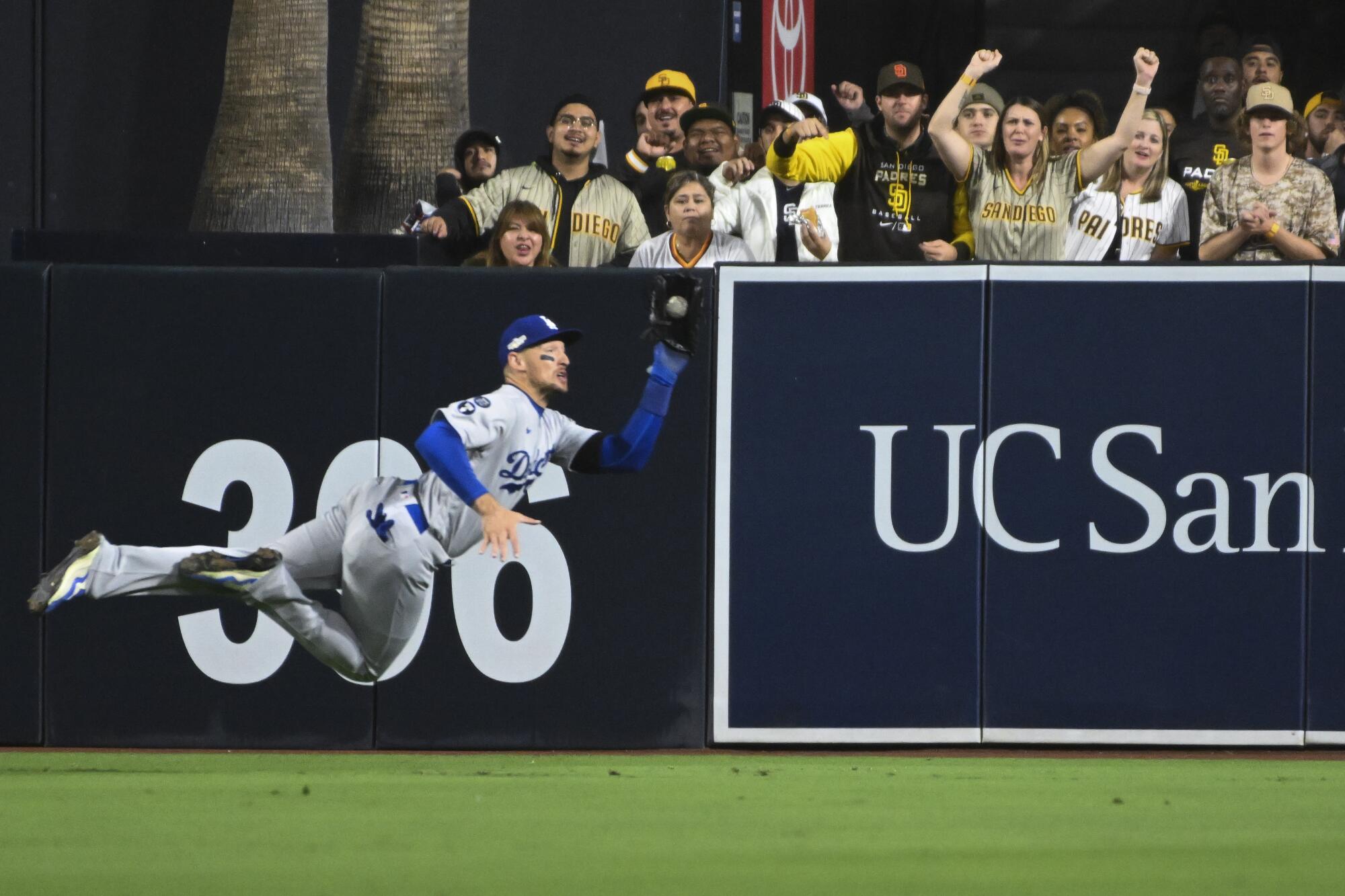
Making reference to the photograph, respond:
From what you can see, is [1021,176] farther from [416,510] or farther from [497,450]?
[416,510]

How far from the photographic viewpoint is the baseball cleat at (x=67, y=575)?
756 centimetres

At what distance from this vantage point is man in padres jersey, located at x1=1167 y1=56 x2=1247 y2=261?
29.9 ft

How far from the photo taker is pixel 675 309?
760cm

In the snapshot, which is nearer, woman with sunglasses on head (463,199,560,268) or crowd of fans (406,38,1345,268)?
woman with sunglasses on head (463,199,560,268)

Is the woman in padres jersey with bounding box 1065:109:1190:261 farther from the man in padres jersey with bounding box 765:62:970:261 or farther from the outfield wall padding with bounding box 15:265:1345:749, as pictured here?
the outfield wall padding with bounding box 15:265:1345:749

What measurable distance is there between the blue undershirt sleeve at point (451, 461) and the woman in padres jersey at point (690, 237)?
4.18 feet

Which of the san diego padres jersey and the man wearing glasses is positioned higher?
the san diego padres jersey

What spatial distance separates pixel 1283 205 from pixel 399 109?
18.1 feet

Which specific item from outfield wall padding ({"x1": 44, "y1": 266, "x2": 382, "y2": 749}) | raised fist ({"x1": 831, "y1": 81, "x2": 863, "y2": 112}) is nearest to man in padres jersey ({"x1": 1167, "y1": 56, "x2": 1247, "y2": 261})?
raised fist ({"x1": 831, "y1": 81, "x2": 863, "y2": 112})

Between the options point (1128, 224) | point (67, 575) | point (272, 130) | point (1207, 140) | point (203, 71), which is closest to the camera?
point (67, 575)

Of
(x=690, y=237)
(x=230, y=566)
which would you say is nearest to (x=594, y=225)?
(x=690, y=237)

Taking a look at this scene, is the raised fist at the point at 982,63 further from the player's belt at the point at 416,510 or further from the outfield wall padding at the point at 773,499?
the player's belt at the point at 416,510

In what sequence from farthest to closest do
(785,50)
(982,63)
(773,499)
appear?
(785,50)
(982,63)
(773,499)

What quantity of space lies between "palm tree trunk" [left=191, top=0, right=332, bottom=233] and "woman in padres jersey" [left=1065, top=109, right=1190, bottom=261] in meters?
4.80
